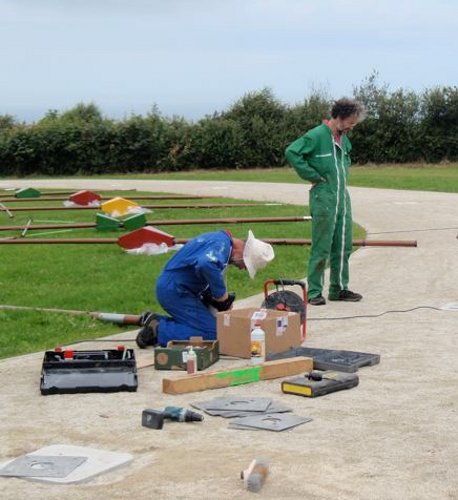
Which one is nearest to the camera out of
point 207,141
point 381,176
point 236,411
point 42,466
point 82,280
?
point 42,466

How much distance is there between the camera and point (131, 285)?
12.1m

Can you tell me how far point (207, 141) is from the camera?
4831 centimetres

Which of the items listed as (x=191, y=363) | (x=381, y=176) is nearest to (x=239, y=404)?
(x=191, y=363)

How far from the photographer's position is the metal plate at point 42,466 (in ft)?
16.9

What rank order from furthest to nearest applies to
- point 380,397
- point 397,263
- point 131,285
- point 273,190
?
point 273,190, point 397,263, point 131,285, point 380,397

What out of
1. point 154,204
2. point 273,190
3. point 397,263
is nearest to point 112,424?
point 397,263

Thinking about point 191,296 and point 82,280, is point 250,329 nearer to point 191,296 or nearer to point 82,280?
point 191,296

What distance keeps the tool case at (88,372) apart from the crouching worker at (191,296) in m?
1.00

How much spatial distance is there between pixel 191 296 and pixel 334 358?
1513mm

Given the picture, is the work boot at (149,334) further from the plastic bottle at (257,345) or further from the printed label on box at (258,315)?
the plastic bottle at (257,345)

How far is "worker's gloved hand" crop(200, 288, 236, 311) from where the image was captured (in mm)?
8508

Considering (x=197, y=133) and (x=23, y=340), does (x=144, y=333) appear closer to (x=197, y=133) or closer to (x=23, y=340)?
(x=23, y=340)

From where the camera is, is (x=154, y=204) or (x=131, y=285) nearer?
(x=131, y=285)

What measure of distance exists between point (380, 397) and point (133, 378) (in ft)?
5.87
